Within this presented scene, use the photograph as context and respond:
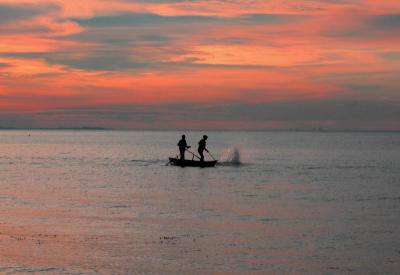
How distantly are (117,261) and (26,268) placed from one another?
1989mm

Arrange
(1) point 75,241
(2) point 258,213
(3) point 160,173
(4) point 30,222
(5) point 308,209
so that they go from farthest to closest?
1. (3) point 160,173
2. (5) point 308,209
3. (2) point 258,213
4. (4) point 30,222
5. (1) point 75,241

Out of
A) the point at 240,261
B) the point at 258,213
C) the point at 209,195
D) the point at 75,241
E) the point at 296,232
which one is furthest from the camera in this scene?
the point at 209,195

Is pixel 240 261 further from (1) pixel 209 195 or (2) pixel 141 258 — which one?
(1) pixel 209 195

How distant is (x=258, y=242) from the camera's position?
17172mm

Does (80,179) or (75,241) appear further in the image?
(80,179)

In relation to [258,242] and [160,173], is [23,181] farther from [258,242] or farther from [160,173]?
[258,242]

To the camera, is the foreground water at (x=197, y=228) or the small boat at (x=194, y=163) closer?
the foreground water at (x=197, y=228)

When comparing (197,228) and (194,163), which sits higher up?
(194,163)

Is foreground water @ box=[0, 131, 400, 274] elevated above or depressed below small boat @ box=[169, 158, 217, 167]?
below

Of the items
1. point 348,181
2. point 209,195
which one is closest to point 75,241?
point 209,195

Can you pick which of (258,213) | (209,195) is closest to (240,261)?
(258,213)

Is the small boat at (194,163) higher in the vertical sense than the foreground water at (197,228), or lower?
higher

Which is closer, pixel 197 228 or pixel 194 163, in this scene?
pixel 197 228

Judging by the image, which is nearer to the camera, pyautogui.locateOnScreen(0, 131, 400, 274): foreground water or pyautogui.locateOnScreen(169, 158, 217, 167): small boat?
pyautogui.locateOnScreen(0, 131, 400, 274): foreground water
